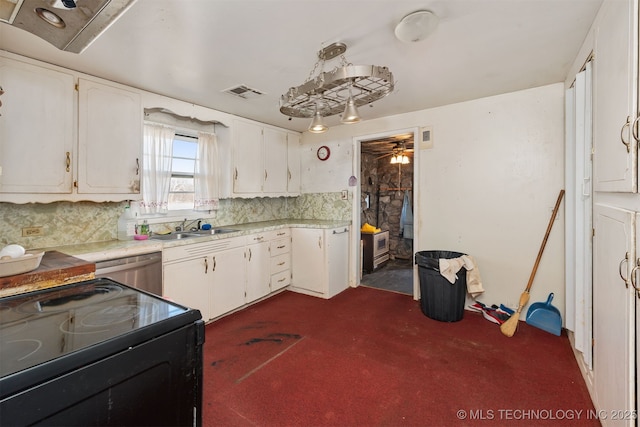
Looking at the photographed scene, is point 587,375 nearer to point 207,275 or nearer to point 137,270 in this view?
point 207,275

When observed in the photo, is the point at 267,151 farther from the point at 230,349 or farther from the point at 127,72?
the point at 230,349

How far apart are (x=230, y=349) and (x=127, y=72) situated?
7.98ft

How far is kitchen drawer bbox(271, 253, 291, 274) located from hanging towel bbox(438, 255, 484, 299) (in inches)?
75.5

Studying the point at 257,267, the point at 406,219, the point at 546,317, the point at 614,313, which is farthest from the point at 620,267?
the point at 406,219

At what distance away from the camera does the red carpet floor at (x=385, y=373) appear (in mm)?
1688

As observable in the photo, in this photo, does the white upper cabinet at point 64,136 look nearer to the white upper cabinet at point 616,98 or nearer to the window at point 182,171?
the window at point 182,171

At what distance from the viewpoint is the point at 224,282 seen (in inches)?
119

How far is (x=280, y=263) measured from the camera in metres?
3.74

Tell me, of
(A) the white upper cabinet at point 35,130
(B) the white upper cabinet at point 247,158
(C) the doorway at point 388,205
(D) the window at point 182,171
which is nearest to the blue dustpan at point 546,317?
(C) the doorway at point 388,205

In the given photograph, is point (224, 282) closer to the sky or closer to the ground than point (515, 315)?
closer to the sky

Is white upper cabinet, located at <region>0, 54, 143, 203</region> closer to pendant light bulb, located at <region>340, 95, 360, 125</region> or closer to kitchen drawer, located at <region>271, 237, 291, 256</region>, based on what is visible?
kitchen drawer, located at <region>271, 237, 291, 256</region>

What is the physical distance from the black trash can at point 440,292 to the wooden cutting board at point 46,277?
107 inches

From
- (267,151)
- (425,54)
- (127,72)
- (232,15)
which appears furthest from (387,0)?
(267,151)

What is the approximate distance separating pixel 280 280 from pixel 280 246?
1.46ft
